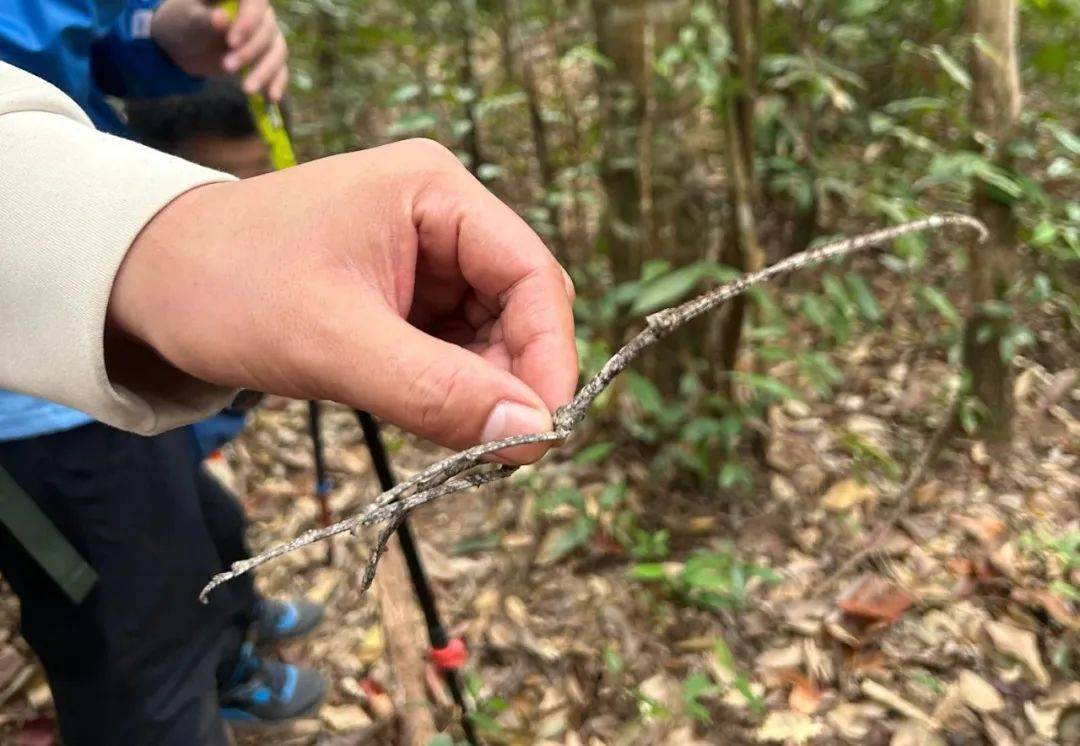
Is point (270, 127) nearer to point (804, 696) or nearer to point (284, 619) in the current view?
point (284, 619)

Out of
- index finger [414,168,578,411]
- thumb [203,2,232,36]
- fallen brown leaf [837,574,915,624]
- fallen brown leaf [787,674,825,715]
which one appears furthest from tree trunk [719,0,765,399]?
index finger [414,168,578,411]

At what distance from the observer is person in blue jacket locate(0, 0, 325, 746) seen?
1.13 meters

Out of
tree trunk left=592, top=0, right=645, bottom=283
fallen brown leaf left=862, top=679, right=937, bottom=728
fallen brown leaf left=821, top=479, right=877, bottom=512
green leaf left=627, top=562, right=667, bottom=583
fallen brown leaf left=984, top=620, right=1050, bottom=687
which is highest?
tree trunk left=592, top=0, right=645, bottom=283

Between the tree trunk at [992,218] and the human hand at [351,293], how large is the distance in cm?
147

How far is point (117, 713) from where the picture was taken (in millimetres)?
1233

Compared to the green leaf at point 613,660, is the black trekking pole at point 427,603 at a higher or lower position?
higher

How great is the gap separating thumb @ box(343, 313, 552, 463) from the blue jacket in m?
0.73

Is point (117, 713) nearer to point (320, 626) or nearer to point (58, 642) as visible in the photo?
point (58, 642)

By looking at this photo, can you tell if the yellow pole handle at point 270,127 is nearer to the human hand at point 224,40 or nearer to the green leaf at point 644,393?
the human hand at point 224,40

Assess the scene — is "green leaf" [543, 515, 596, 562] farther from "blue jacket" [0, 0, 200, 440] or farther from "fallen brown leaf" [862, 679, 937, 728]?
"blue jacket" [0, 0, 200, 440]

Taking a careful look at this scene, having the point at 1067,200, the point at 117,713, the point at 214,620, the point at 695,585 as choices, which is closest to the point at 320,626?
the point at 214,620

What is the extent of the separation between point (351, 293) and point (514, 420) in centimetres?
19

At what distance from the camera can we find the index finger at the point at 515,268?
2.42ft

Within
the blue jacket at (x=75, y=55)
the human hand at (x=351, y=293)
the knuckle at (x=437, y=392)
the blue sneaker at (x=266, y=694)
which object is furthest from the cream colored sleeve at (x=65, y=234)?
the blue sneaker at (x=266, y=694)
